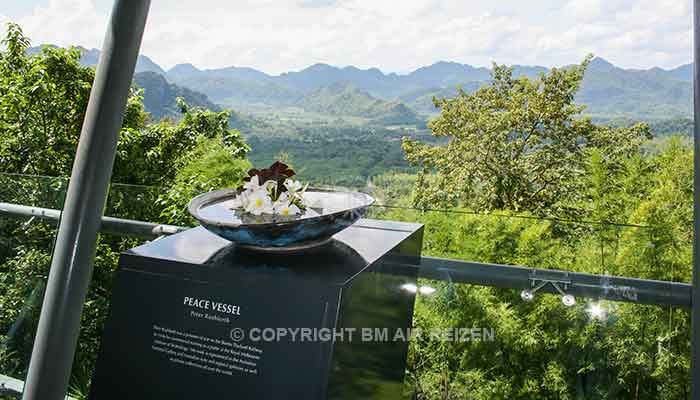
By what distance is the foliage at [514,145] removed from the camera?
9.33 metres

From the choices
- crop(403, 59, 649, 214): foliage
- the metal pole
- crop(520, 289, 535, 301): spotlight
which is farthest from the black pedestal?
crop(403, 59, 649, 214): foliage

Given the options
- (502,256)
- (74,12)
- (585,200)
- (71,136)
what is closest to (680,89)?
(585,200)

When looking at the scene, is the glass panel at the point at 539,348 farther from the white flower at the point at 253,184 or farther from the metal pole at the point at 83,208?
the metal pole at the point at 83,208

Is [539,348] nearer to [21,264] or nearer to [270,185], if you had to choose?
[270,185]

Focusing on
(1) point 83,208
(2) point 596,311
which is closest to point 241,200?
(1) point 83,208

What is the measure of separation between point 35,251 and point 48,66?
21.5ft

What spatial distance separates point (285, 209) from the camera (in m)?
1.13

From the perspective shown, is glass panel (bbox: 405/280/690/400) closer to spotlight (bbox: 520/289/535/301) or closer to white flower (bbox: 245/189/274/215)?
spotlight (bbox: 520/289/535/301)

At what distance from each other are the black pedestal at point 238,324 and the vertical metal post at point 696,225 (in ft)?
2.37

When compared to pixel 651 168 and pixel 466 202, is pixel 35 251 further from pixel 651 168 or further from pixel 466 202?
pixel 466 202

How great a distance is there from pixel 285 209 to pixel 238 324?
226 millimetres

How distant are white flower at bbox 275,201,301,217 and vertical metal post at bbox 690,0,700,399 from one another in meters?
0.88

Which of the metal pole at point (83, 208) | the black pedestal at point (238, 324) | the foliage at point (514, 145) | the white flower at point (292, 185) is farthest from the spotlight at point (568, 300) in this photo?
the foliage at point (514, 145)

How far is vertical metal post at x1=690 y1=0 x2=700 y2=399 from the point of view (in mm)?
1353
